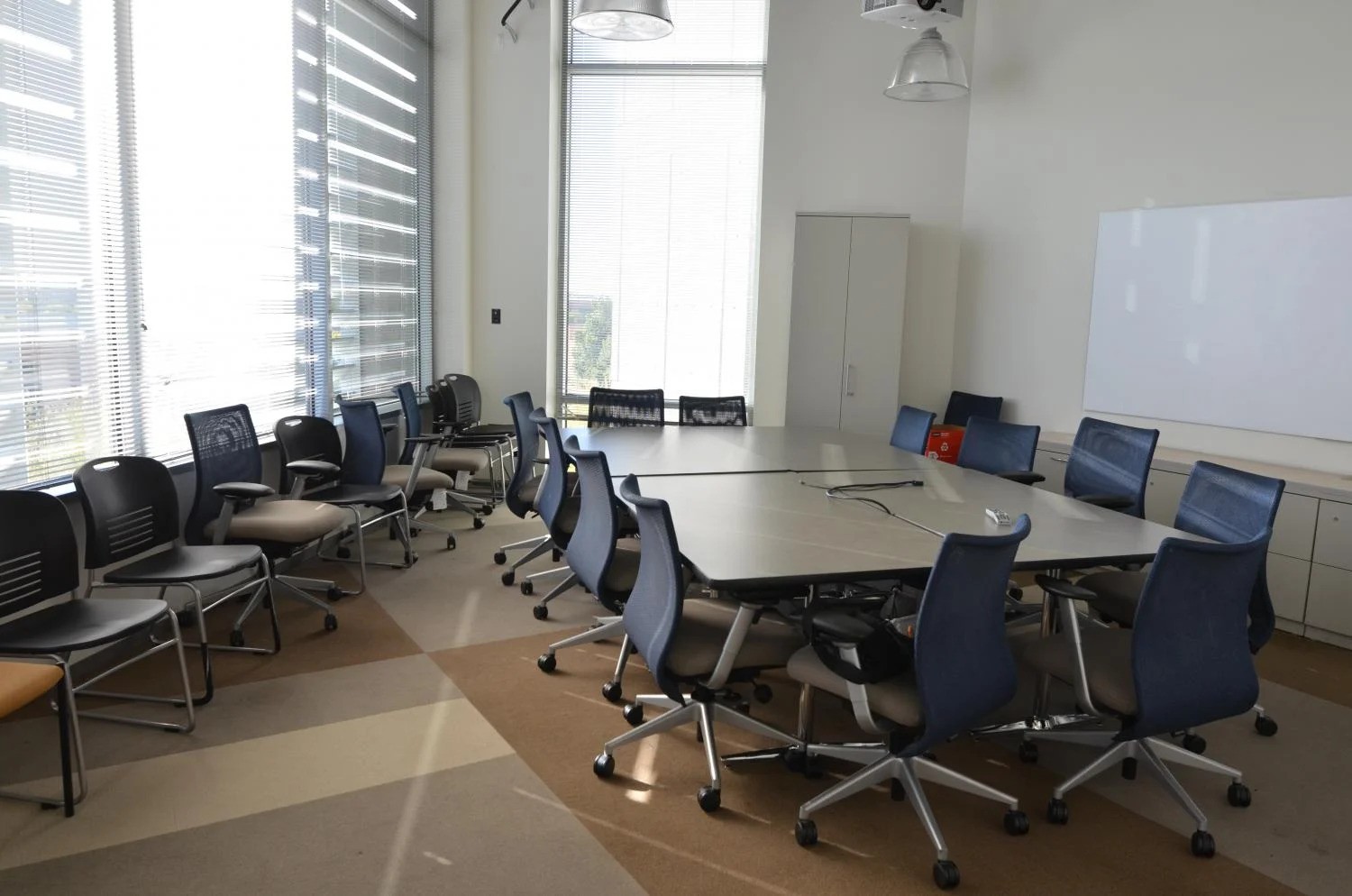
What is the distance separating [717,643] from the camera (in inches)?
122

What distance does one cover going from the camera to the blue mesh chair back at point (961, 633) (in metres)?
2.55

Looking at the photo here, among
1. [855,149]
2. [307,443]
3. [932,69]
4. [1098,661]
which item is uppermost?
[932,69]

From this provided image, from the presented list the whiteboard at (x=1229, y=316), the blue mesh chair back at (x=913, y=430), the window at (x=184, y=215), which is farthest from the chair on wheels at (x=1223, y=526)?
the window at (x=184, y=215)

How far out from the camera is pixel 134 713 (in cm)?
352

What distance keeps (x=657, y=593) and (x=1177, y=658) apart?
153 centimetres

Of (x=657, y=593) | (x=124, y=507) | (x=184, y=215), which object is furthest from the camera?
(x=184, y=215)

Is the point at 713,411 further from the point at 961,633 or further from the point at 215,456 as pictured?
the point at 961,633

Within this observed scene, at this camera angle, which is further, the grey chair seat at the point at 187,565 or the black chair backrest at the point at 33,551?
the grey chair seat at the point at 187,565

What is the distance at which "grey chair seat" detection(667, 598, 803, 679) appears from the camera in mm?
2994

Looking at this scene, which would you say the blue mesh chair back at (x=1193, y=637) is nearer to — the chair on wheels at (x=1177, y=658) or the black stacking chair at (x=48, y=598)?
the chair on wheels at (x=1177, y=658)

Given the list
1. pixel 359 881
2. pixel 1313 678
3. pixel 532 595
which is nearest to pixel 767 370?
pixel 532 595

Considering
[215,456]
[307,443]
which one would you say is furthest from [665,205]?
[215,456]

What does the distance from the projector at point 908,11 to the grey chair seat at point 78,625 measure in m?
4.59

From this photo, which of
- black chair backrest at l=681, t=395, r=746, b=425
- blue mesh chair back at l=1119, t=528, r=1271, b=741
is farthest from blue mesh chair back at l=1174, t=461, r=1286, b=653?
black chair backrest at l=681, t=395, r=746, b=425
